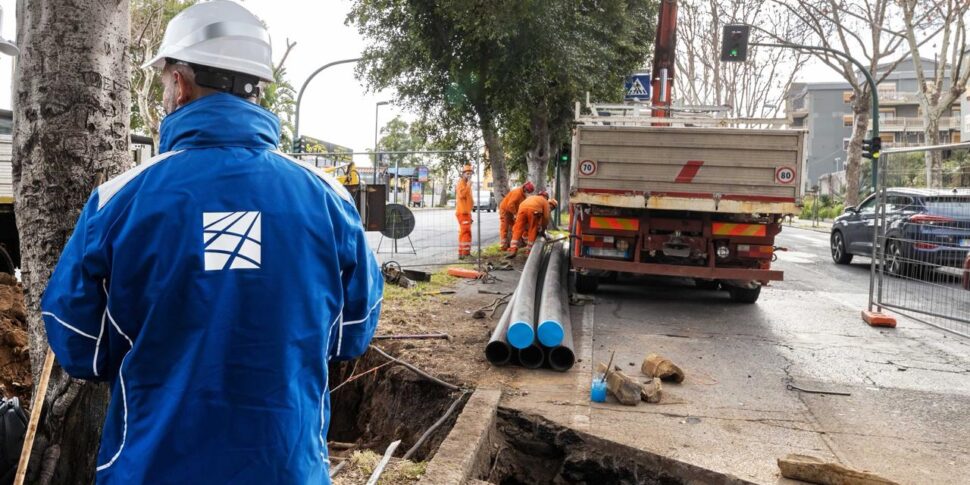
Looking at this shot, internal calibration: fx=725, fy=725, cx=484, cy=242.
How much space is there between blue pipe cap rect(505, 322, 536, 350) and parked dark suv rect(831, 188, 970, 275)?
15.0ft

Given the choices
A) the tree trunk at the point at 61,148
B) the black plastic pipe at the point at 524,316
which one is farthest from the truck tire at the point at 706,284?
the tree trunk at the point at 61,148

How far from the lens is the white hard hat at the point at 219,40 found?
1.94 m

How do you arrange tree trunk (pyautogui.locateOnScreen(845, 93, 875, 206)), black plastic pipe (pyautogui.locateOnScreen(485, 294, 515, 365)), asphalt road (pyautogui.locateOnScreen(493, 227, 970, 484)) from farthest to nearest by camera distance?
tree trunk (pyautogui.locateOnScreen(845, 93, 875, 206)) < black plastic pipe (pyautogui.locateOnScreen(485, 294, 515, 365)) < asphalt road (pyautogui.locateOnScreen(493, 227, 970, 484))

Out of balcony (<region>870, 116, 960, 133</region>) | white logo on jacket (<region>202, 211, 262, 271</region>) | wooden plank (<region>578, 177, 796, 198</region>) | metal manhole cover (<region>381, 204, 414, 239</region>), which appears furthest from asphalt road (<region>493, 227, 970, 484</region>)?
balcony (<region>870, 116, 960, 133</region>)

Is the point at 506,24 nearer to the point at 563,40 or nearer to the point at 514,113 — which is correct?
the point at 563,40

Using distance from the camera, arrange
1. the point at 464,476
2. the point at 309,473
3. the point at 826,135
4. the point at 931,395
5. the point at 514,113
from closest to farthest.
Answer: the point at 309,473, the point at 464,476, the point at 931,395, the point at 514,113, the point at 826,135

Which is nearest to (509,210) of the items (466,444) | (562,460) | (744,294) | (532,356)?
(744,294)

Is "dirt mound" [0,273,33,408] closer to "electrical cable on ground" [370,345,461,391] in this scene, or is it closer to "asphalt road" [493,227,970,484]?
"electrical cable on ground" [370,345,461,391]

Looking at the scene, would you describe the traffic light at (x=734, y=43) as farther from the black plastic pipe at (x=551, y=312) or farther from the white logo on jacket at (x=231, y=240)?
the white logo on jacket at (x=231, y=240)

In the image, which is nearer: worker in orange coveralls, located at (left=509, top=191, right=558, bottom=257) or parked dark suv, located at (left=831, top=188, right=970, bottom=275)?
parked dark suv, located at (left=831, top=188, right=970, bottom=275)

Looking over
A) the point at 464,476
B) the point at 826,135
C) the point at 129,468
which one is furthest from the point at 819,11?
the point at 826,135

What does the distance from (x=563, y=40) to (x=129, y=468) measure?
48.7 ft

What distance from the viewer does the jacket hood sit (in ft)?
5.89

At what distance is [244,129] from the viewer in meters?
1.83
